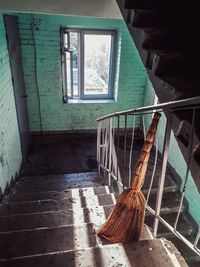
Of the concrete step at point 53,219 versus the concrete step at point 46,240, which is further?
the concrete step at point 53,219

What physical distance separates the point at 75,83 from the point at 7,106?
189 cm

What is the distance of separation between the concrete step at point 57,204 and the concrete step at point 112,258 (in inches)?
31.8

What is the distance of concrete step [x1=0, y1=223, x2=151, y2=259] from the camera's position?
61.0 inches

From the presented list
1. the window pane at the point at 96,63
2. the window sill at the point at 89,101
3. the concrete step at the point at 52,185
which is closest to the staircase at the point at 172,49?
the concrete step at the point at 52,185

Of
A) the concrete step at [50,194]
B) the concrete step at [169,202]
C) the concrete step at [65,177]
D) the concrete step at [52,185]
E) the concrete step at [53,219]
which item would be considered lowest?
the concrete step at [169,202]

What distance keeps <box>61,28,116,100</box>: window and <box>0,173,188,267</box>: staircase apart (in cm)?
213

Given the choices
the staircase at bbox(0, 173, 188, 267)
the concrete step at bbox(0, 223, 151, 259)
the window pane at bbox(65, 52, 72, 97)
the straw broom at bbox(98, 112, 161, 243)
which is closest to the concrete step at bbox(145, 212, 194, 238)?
the staircase at bbox(0, 173, 188, 267)

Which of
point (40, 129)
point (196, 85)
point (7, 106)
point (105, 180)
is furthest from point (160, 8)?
point (40, 129)

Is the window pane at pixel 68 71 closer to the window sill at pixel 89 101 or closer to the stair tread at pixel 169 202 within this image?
the window sill at pixel 89 101

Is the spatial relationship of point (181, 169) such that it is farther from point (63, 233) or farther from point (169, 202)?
point (63, 233)

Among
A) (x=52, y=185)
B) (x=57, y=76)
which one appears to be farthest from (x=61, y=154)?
(x=57, y=76)

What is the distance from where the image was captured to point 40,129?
4.54m

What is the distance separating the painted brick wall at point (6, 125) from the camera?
251cm

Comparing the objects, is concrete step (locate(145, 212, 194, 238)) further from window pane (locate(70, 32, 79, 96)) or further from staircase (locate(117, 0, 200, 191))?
window pane (locate(70, 32, 79, 96))
